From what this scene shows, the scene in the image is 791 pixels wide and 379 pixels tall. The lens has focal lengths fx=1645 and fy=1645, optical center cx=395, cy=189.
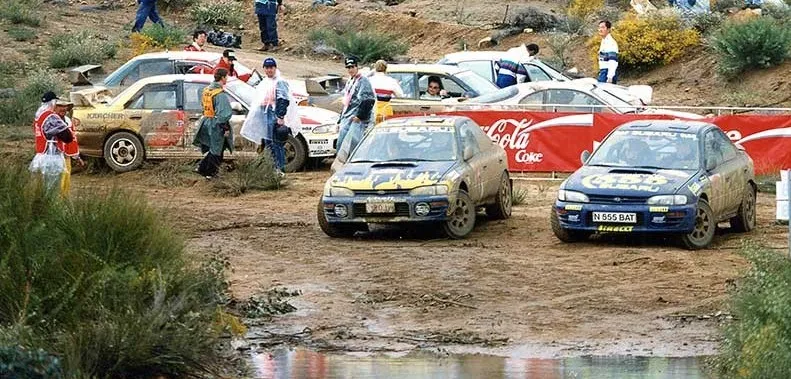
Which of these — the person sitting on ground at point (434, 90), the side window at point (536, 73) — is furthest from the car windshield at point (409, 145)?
the side window at point (536, 73)

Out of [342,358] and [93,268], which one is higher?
[93,268]

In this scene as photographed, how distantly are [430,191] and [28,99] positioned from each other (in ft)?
45.5

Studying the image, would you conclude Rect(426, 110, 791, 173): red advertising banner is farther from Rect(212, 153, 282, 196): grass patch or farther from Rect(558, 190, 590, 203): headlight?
Rect(558, 190, 590, 203): headlight

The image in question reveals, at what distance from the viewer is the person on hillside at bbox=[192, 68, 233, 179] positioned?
2347 cm

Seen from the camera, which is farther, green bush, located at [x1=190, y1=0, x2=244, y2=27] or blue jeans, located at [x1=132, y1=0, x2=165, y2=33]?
green bush, located at [x1=190, y1=0, x2=244, y2=27]

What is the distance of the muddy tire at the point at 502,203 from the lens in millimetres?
20625

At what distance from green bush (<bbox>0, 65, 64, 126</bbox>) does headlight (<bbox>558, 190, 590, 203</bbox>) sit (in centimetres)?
1420

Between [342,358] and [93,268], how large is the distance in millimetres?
2174

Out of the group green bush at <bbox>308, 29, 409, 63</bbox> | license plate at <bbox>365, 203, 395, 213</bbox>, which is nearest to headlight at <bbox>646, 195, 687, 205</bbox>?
license plate at <bbox>365, 203, 395, 213</bbox>

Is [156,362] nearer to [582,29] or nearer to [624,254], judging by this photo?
[624,254]

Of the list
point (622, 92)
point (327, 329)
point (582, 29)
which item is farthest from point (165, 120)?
point (582, 29)

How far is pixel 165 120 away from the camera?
2469cm

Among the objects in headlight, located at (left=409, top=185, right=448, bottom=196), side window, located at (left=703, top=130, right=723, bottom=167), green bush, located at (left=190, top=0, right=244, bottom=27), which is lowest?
headlight, located at (left=409, top=185, right=448, bottom=196)

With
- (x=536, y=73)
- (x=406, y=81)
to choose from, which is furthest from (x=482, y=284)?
(x=536, y=73)
